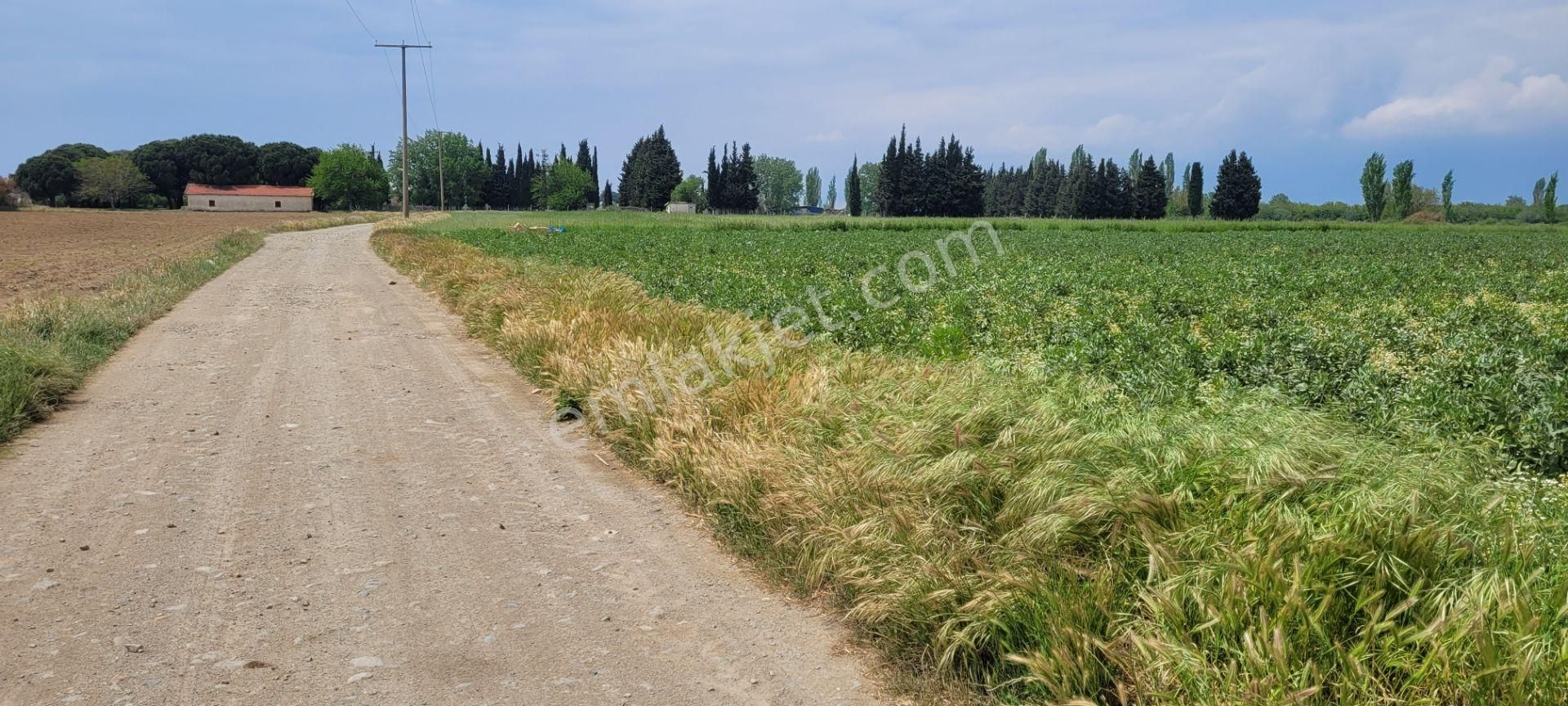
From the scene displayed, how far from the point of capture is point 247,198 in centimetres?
10950

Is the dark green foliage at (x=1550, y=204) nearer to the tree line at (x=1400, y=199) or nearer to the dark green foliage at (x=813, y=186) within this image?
the tree line at (x=1400, y=199)

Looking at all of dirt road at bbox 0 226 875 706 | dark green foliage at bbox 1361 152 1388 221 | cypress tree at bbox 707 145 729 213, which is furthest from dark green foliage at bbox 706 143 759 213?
dirt road at bbox 0 226 875 706

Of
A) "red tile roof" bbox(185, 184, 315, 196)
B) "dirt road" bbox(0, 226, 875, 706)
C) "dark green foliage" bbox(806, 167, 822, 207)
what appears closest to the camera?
"dirt road" bbox(0, 226, 875, 706)

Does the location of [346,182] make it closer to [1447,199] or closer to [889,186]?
[889,186]

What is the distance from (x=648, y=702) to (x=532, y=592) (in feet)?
3.97

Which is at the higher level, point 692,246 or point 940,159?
point 940,159

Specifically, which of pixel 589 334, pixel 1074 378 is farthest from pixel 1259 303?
pixel 589 334

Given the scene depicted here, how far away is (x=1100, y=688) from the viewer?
126 inches

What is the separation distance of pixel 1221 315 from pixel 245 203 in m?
122

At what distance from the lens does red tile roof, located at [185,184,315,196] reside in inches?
4264

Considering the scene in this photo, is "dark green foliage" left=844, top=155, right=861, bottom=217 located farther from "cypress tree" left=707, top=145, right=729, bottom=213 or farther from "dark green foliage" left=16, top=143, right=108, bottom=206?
"dark green foliage" left=16, top=143, right=108, bottom=206

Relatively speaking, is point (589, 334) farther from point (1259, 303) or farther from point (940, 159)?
point (940, 159)

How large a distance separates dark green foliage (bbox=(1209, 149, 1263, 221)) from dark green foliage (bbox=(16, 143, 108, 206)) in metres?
117

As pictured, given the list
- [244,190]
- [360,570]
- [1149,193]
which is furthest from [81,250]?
[244,190]
